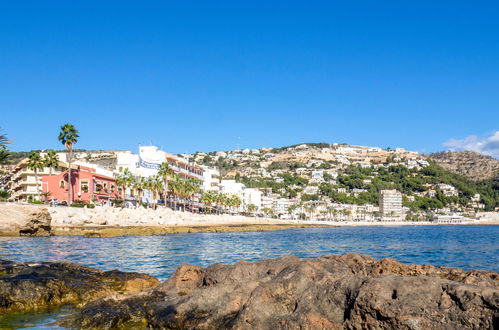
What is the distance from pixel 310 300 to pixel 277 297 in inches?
28.2

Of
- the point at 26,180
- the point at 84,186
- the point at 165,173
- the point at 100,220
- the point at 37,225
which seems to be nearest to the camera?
the point at 37,225

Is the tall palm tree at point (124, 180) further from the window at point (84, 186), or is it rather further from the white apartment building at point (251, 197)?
the white apartment building at point (251, 197)

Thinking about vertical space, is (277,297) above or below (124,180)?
below

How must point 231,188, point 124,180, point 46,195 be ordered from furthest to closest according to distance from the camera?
point 231,188 → point 124,180 → point 46,195

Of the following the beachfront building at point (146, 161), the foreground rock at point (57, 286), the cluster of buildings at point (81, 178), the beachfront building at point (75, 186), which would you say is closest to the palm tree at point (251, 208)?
the cluster of buildings at point (81, 178)

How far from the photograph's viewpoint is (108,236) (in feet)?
164

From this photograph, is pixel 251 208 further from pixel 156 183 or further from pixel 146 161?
pixel 156 183

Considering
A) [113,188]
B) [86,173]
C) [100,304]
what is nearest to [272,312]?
[100,304]

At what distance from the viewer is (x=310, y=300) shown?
947 centimetres

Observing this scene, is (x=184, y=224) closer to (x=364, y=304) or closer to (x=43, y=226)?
(x=43, y=226)

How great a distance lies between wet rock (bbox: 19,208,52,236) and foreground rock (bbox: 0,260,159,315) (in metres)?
31.2

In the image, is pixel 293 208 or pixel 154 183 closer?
pixel 154 183

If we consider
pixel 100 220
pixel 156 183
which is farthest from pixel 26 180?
pixel 100 220

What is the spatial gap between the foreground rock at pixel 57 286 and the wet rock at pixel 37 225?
3116 centimetres
